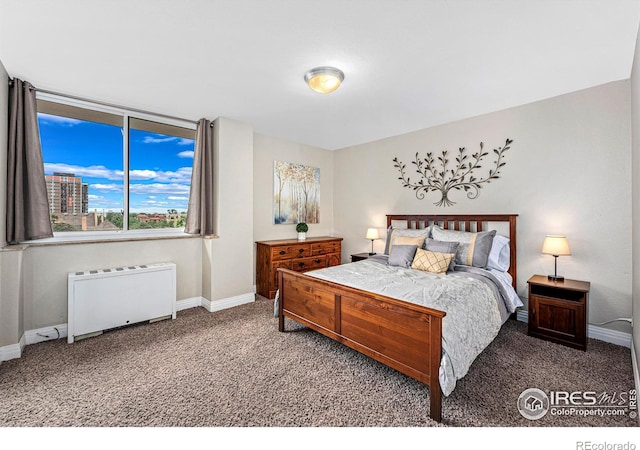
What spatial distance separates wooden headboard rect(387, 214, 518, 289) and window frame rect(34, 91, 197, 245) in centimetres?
320

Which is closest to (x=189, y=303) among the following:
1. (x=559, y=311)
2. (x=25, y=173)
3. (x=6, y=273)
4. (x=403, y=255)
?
(x=6, y=273)

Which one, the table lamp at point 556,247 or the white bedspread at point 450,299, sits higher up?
the table lamp at point 556,247

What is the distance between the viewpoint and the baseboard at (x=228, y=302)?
3.72m

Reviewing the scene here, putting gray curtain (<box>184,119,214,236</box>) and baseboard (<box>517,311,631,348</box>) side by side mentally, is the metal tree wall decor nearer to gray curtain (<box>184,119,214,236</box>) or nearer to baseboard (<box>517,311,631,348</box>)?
baseboard (<box>517,311,631,348</box>)

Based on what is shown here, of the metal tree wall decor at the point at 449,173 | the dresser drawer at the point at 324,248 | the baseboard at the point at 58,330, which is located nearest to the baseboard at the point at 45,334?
the baseboard at the point at 58,330

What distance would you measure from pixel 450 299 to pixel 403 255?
121cm

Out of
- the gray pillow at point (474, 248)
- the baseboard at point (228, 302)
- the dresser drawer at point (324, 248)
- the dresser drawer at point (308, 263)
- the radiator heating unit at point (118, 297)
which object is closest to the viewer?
the radiator heating unit at point (118, 297)

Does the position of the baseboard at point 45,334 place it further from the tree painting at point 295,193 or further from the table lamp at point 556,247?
the table lamp at point 556,247

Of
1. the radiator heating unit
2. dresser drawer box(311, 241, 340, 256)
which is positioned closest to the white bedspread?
dresser drawer box(311, 241, 340, 256)

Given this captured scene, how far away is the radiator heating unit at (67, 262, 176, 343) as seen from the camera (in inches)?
111

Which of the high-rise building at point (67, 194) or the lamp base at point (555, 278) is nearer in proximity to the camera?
the lamp base at point (555, 278)

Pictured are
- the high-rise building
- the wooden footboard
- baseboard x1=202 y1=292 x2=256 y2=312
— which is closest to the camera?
the wooden footboard

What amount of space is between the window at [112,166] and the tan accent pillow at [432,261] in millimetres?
3145

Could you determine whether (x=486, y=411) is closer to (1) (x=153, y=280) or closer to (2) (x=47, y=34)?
(1) (x=153, y=280)
